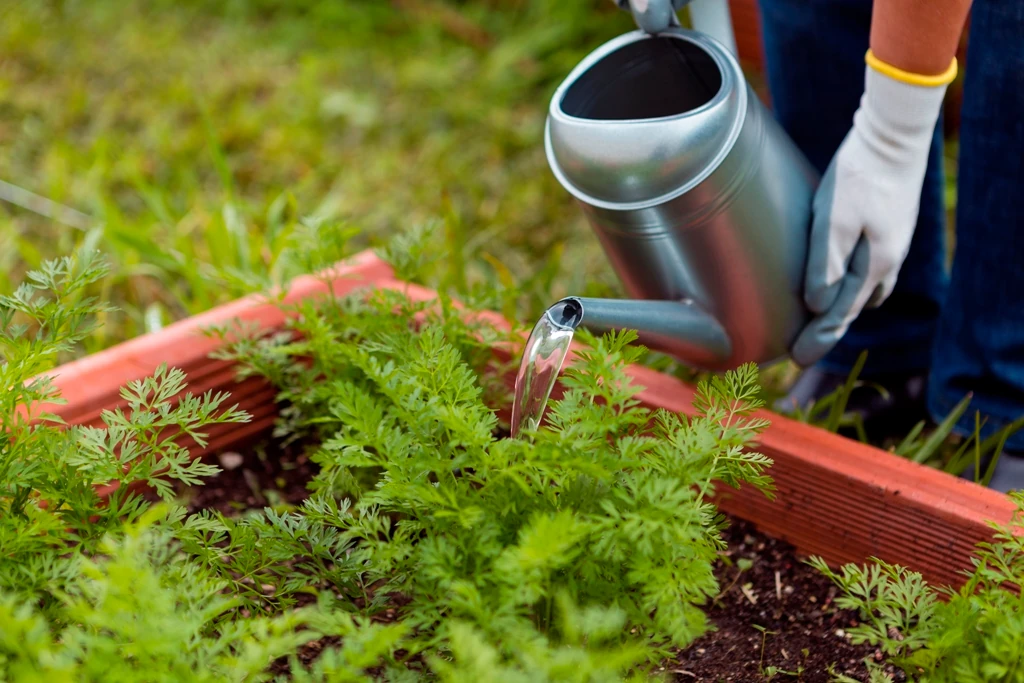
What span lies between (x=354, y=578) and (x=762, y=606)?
0.52 m

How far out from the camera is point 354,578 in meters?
0.91

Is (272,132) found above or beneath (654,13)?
beneath

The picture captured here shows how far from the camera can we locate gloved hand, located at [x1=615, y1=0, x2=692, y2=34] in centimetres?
115

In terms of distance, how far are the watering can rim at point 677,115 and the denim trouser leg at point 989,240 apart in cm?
31

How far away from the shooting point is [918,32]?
3.53 feet

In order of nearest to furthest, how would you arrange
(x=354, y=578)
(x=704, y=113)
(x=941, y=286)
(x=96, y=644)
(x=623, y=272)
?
(x=96, y=644)
(x=354, y=578)
(x=704, y=113)
(x=623, y=272)
(x=941, y=286)

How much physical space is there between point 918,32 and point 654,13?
0.96 feet

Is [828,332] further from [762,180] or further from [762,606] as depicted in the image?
[762,606]

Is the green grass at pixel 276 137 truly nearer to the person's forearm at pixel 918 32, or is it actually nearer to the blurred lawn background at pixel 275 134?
the blurred lawn background at pixel 275 134

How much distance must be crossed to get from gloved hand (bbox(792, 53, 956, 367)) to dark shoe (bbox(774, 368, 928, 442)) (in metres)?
0.30

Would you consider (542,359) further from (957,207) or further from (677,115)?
(957,207)

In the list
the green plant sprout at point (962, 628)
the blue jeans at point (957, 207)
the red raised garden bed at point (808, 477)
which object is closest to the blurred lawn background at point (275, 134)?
the red raised garden bed at point (808, 477)

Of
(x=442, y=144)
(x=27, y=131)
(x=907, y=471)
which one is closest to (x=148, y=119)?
(x=27, y=131)

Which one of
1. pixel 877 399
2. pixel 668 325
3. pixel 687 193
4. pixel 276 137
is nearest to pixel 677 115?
pixel 687 193
